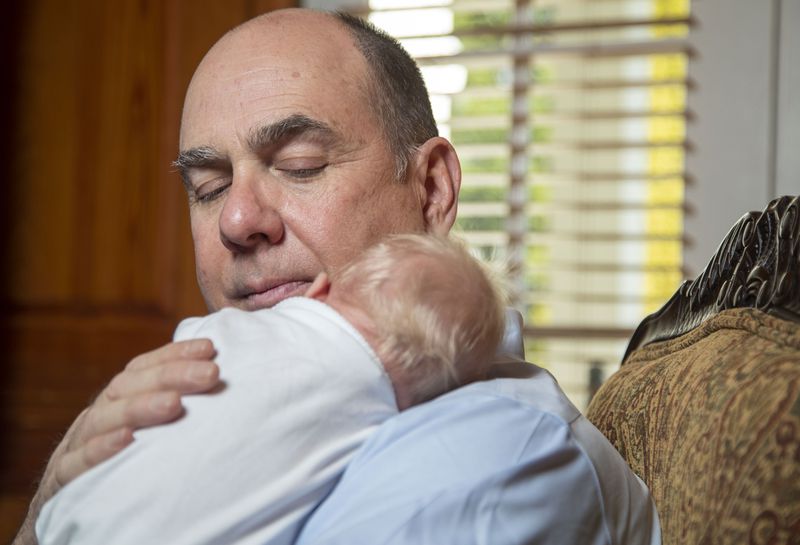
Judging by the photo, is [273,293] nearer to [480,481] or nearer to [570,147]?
[480,481]

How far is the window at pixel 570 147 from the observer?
2346mm

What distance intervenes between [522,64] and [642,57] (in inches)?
12.6

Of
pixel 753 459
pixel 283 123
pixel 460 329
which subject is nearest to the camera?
pixel 753 459

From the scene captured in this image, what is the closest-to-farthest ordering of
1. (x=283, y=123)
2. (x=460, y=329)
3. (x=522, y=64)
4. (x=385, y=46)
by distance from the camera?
(x=460, y=329) → (x=283, y=123) → (x=385, y=46) → (x=522, y=64)

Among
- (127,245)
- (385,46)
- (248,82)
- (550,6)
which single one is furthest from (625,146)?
(127,245)

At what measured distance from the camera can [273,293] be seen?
Answer: 1.17 m

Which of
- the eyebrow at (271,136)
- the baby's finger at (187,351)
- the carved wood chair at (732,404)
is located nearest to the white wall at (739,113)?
the carved wood chair at (732,404)

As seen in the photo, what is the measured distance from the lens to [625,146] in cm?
232

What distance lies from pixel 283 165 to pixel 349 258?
0.50ft

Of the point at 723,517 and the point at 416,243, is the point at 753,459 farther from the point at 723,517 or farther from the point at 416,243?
the point at 416,243

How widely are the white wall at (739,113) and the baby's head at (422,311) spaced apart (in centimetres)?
160

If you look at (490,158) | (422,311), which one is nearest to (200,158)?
(422,311)

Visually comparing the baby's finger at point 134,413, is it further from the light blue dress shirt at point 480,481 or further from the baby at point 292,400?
the light blue dress shirt at point 480,481

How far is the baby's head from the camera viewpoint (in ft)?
2.63
